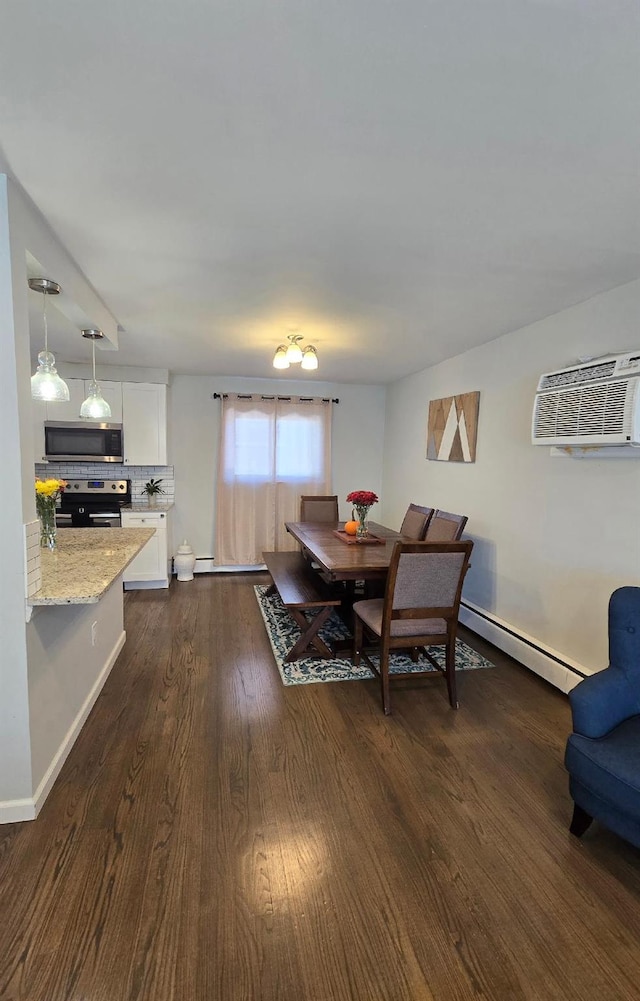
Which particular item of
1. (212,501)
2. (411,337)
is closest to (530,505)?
(411,337)

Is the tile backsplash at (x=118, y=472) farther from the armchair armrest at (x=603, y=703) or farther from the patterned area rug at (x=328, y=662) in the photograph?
the armchair armrest at (x=603, y=703)

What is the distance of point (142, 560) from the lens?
4727 millimetres

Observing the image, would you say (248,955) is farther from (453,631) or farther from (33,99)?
(33,99)

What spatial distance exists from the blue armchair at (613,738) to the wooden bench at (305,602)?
168 centimetres

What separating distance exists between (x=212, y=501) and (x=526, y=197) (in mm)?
4470

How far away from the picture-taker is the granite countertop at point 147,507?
15.6 ft

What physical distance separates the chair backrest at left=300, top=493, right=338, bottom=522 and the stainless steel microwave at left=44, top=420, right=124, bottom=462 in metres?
1.95

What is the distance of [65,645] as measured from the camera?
7.09ft

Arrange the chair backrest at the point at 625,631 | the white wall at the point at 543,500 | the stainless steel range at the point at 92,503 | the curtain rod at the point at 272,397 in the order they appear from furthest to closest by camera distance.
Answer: the curtain rod at the point at 272,397 → the stainless steel range at the point at 92,503 → the white wall at the point at 543,500 → the chair backrest at the point at 625,631

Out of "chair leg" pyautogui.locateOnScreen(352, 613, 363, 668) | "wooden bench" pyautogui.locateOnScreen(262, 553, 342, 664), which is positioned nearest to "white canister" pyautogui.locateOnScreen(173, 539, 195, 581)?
"wooden bench" pyautogui.locateOnScreen(262, 553, 342, 664)

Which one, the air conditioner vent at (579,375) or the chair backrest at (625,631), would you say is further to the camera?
the air conditioner vent at (579,375)

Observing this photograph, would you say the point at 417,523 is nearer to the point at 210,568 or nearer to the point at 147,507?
the point at 210,568

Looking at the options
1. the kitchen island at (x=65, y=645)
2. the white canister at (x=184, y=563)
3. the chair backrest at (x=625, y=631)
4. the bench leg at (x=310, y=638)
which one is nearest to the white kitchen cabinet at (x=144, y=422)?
the white canister at (x=184, y=563)

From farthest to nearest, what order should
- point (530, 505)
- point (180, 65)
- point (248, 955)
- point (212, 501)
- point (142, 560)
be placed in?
point (212, 501), point (142, 560), point (530, 505), point (248, 955), point (180, 65)
